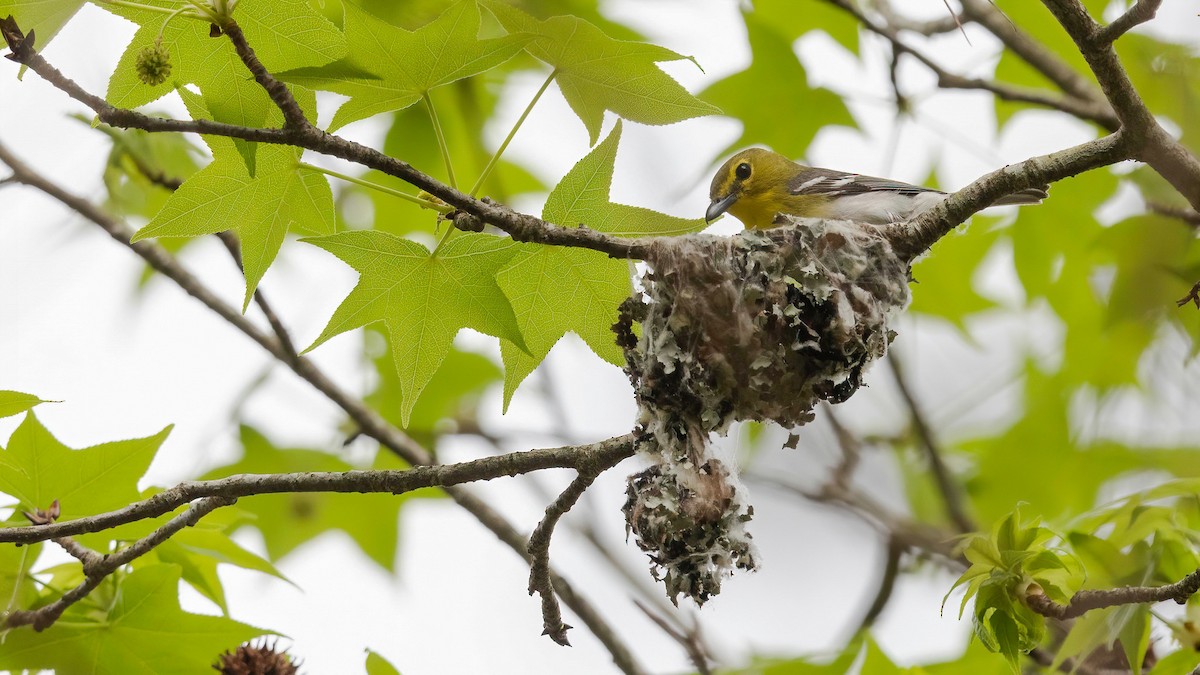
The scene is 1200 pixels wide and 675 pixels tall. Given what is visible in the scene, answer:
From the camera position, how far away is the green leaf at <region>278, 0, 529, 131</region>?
252 centimetres

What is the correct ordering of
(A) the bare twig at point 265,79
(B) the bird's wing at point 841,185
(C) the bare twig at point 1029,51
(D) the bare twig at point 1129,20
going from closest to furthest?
1. (D) the bare twig at point 1129,20
2. (A) the bare twig at point 265,79
3. (C) the bare twig at point 1029,51
4. (B) the bird's wing at point 841,185

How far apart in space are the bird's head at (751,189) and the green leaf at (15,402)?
3399 mm

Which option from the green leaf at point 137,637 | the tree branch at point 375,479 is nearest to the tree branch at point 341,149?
the tree branch at point 375,479

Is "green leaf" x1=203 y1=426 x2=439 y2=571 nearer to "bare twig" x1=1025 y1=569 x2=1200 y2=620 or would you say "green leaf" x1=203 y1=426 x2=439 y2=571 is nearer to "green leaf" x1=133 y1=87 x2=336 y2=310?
"green leaf" x1=133 y1=87 x2=336 y2=310

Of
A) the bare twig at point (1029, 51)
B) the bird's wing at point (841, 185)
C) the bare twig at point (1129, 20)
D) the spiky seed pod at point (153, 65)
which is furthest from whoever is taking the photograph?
the bird's wing at point (841, 185)

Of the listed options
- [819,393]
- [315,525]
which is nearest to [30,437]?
[819,393]

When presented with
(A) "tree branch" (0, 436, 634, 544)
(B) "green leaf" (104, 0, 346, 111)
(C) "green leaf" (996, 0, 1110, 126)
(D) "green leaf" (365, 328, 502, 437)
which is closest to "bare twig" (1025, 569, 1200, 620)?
(A) "tree branch" (0, 436, 634, 544)

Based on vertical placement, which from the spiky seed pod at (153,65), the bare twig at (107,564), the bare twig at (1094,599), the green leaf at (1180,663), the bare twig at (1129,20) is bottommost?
the green leaf at (1180,663)

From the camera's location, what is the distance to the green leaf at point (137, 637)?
307 cm

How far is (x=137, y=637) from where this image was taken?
3135 mm

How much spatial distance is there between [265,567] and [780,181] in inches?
130

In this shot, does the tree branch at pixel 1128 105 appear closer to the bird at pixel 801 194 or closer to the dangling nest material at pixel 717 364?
the dangling nest material at pixel 717 364

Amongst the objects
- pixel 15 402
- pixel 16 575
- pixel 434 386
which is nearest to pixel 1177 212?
pixel 15 402

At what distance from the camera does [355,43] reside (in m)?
2.56
